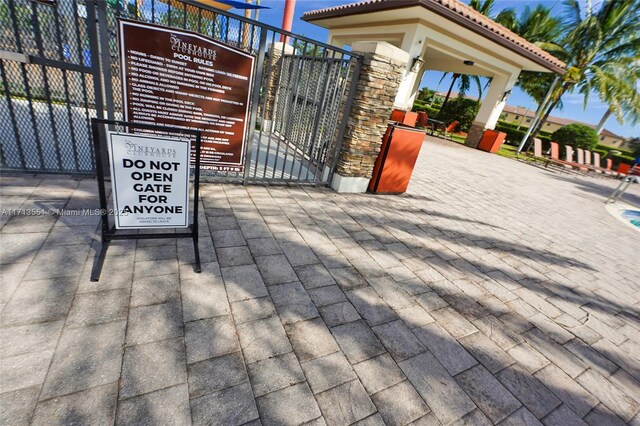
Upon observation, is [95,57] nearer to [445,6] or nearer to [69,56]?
[69,56]

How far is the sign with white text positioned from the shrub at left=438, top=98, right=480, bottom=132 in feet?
78.9

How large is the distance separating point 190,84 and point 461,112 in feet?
88.0

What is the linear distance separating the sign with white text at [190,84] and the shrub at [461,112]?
24.1 m

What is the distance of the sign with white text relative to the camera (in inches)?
121

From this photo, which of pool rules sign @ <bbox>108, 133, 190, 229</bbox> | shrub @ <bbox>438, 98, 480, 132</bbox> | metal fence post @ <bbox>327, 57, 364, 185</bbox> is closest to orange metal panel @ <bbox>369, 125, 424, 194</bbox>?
metal fence post @ <bbox>327, 57, 364, 185</bbox>

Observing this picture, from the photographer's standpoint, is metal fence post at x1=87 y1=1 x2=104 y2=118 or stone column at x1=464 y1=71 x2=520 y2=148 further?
stone column at x1=464 y1=71 x2=520 y2=148

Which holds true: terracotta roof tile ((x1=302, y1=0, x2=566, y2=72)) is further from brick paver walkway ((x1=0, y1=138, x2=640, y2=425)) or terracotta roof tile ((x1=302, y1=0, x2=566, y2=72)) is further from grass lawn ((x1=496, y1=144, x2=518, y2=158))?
brick paver walkway ((x1=0, y1=138, x2=640, y2=425))

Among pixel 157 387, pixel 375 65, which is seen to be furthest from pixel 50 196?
pixel 375 65

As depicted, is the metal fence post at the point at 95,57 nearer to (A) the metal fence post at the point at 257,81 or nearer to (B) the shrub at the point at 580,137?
(A) the metal fence post at the point at 257,81

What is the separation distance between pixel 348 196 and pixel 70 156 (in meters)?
4.41

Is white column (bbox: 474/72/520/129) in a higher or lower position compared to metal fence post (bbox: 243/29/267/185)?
higher

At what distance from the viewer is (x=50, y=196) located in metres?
3.24

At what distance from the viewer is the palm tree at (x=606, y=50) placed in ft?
52.2

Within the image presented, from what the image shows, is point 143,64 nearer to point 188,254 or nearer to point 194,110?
point 194,110
